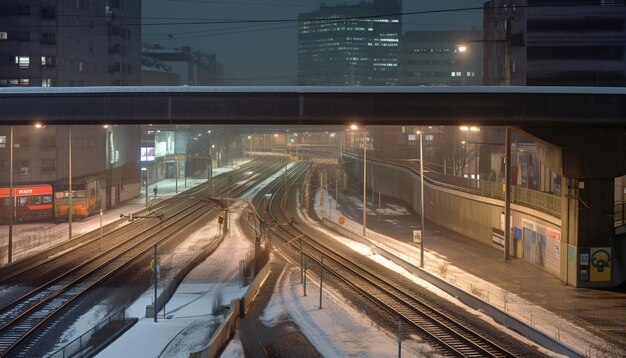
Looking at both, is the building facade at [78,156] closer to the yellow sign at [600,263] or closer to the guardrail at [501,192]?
the guardrail at [501,192]

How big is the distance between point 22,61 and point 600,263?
5410cm

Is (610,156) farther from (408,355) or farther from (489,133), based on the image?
(489,133)

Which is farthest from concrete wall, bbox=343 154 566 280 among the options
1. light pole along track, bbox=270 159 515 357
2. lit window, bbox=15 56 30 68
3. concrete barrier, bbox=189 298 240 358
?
lit window, bbox=15 56 30 68

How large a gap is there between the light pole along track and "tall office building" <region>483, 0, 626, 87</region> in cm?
2765

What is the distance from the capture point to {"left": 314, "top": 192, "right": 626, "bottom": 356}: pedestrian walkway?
22500mm

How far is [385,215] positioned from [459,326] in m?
40.6

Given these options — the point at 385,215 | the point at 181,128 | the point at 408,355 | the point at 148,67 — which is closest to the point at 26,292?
the point at 408,355

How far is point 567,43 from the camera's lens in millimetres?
57781

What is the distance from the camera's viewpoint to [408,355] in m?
20.5

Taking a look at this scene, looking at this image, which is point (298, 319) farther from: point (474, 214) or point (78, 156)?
point (78, 156)

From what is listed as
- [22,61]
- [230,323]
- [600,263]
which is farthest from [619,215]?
[22,61]

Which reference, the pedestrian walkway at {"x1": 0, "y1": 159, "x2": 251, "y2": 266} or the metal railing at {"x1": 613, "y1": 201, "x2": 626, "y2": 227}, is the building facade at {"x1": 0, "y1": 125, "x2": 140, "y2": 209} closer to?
the pedestrian walkway at {"x1": 0, "y1": 159, "x2": 251, "y2": 266}

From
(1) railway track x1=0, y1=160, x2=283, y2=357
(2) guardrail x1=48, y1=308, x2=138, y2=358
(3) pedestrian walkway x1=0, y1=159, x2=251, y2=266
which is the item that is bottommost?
(1) railway track x1=0, y1=160, x2=283, y2=357

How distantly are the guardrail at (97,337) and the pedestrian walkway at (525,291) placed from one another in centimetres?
1388
